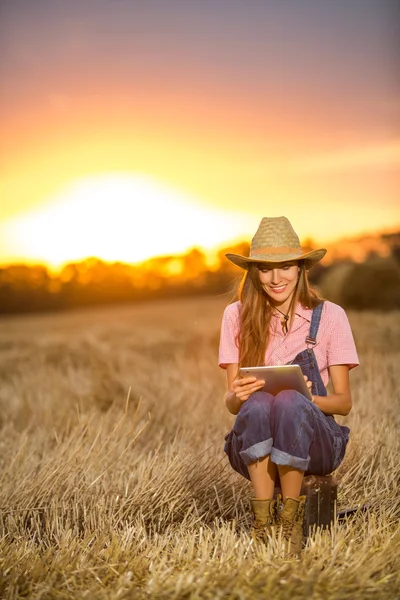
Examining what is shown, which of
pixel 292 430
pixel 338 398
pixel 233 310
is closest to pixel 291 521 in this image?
pixel 292 430

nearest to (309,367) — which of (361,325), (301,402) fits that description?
(301,402)

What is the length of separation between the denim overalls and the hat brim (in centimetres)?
54

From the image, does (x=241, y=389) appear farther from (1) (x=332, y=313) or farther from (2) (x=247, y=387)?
(1) (x=332, y=313)

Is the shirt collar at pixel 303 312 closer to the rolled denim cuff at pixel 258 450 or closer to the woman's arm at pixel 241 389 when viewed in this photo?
the woman's arm at pixel 241 389

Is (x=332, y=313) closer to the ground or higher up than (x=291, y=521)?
higher up

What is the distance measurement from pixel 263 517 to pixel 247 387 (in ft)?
1.54

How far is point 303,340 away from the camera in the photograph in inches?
131

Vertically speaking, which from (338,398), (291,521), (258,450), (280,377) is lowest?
(291,521)

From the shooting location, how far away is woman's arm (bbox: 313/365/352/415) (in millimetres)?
3088

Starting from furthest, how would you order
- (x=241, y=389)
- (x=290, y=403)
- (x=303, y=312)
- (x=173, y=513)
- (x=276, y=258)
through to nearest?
1. (x=173, y=513)
2. (x=303, y=312)
3. (x=276, y=258)
4. (x=241, y=389)
5. (x=290, y=403)

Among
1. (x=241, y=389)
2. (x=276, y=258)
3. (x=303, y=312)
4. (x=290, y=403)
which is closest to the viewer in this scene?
(x=290, y=403)

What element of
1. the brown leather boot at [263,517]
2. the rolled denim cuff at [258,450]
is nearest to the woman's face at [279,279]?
the rolled denim cuff at [258,450]

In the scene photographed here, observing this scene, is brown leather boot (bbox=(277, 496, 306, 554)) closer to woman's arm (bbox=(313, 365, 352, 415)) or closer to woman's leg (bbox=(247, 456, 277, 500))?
woman's leg (bbox=(247, 456, 277, 500))

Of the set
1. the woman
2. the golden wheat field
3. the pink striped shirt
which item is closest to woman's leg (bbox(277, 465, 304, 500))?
the woman
